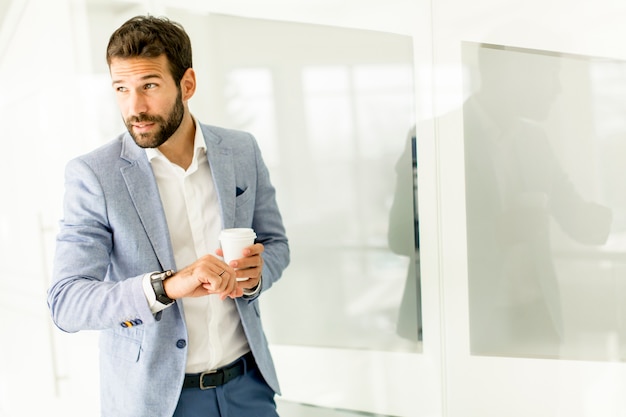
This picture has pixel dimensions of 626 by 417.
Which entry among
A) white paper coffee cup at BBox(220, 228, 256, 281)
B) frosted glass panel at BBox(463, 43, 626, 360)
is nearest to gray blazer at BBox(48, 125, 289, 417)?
white paper coffee cup at BBox(220, 228, 256, 281)

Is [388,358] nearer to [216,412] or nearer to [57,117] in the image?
[216,412]

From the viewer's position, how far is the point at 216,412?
1.51 m

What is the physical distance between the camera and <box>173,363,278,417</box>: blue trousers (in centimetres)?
150

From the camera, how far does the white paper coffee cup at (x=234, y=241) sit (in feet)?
4.46

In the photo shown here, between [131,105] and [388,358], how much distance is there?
1220 mm

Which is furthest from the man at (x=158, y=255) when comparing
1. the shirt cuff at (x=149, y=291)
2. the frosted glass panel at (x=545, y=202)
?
the frosted glass panel at (x=545, y=202)

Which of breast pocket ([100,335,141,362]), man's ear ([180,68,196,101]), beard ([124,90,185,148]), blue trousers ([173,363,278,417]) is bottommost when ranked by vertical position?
blue trousers ([173,363,278,417])

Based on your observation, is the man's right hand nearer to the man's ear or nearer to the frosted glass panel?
the man's ear

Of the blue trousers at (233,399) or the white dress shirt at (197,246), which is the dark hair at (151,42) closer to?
the white dress shirt at (197,246)

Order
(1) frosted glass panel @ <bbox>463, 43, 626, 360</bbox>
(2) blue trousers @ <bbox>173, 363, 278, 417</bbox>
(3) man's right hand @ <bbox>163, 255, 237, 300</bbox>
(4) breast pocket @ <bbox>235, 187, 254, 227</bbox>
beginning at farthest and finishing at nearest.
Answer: (1) frosted glass panel @ <bbox>463, 43, 626, 360</bbox>
(4) breast pocket @ <bbox>235, 187, 254, 227</bbox>
(2) blue trousers @ <bbox>173, 363, 278, 417</bbox>
(3) man's right hand @ <bbox>163, 255, 237, 300</bbox>

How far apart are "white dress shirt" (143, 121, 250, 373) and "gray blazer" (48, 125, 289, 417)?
43 mm

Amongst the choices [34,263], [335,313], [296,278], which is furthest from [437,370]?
[34,263]

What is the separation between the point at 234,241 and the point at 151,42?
21.1 inches

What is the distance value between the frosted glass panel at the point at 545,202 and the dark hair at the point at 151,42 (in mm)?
888
